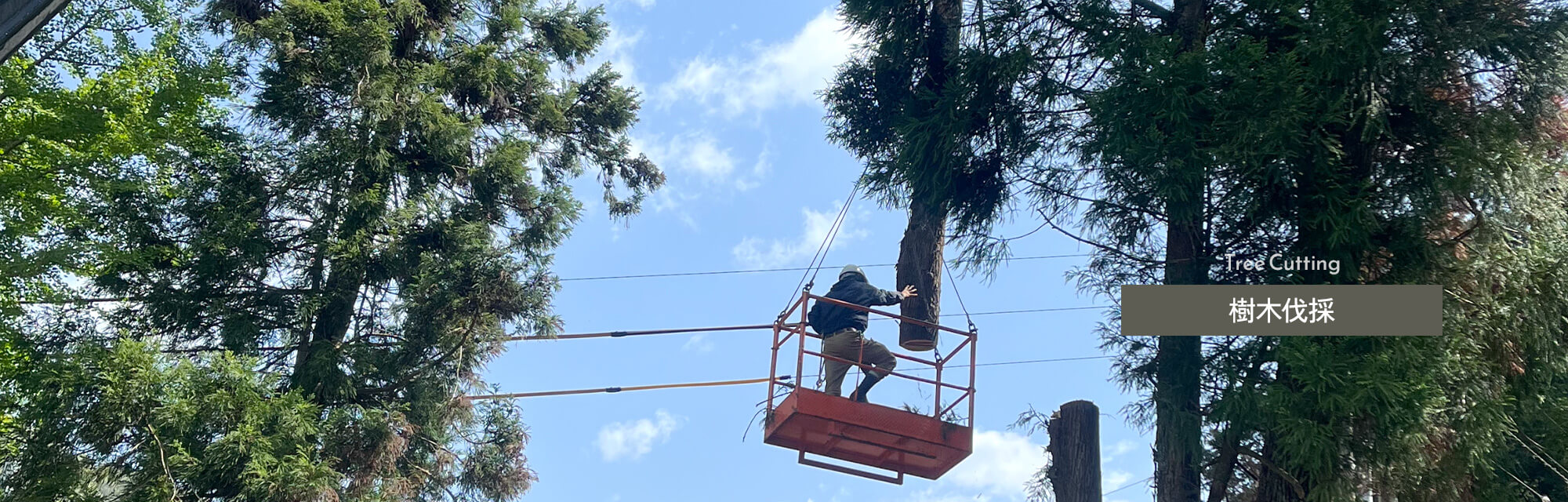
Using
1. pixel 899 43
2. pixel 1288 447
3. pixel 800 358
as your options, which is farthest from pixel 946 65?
pixel 1288 447

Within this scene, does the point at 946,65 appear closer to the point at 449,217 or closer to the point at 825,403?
the point at 825,403

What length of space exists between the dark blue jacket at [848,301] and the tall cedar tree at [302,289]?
4759 mm

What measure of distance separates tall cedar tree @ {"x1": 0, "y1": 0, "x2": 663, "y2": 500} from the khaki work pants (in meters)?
5.01

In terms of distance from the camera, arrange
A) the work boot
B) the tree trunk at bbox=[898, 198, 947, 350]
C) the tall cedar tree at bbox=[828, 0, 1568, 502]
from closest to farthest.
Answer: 1. the tall cedar tree at bbox=[828, 0, 1568, 502]
2. the work boot
3. the tree trunk at bbox=[898, 198, 947, 350]

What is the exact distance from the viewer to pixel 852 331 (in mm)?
10344

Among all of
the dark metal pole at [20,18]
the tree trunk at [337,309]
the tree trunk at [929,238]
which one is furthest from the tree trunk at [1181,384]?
the tree trunk at [337,309]

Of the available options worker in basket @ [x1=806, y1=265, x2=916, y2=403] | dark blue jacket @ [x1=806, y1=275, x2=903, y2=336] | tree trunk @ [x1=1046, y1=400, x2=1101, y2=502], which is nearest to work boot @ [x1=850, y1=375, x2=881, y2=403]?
worker in basket @ [x1=806, y1=265, x2=916, y2=403]

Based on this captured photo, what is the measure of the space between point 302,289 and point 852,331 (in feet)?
22.2

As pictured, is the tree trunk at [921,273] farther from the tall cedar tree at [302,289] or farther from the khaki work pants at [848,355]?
the tall cedar tree at [302,289]

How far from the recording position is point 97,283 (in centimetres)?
1316

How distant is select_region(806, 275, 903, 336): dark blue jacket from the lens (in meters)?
10.3

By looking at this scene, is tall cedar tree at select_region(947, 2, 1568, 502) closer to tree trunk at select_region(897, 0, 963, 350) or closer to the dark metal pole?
tree trunk at select_region(897, 0, 963, 350)

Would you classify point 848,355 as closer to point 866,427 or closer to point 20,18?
point 866,427

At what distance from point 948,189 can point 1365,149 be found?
3180 millimetres
